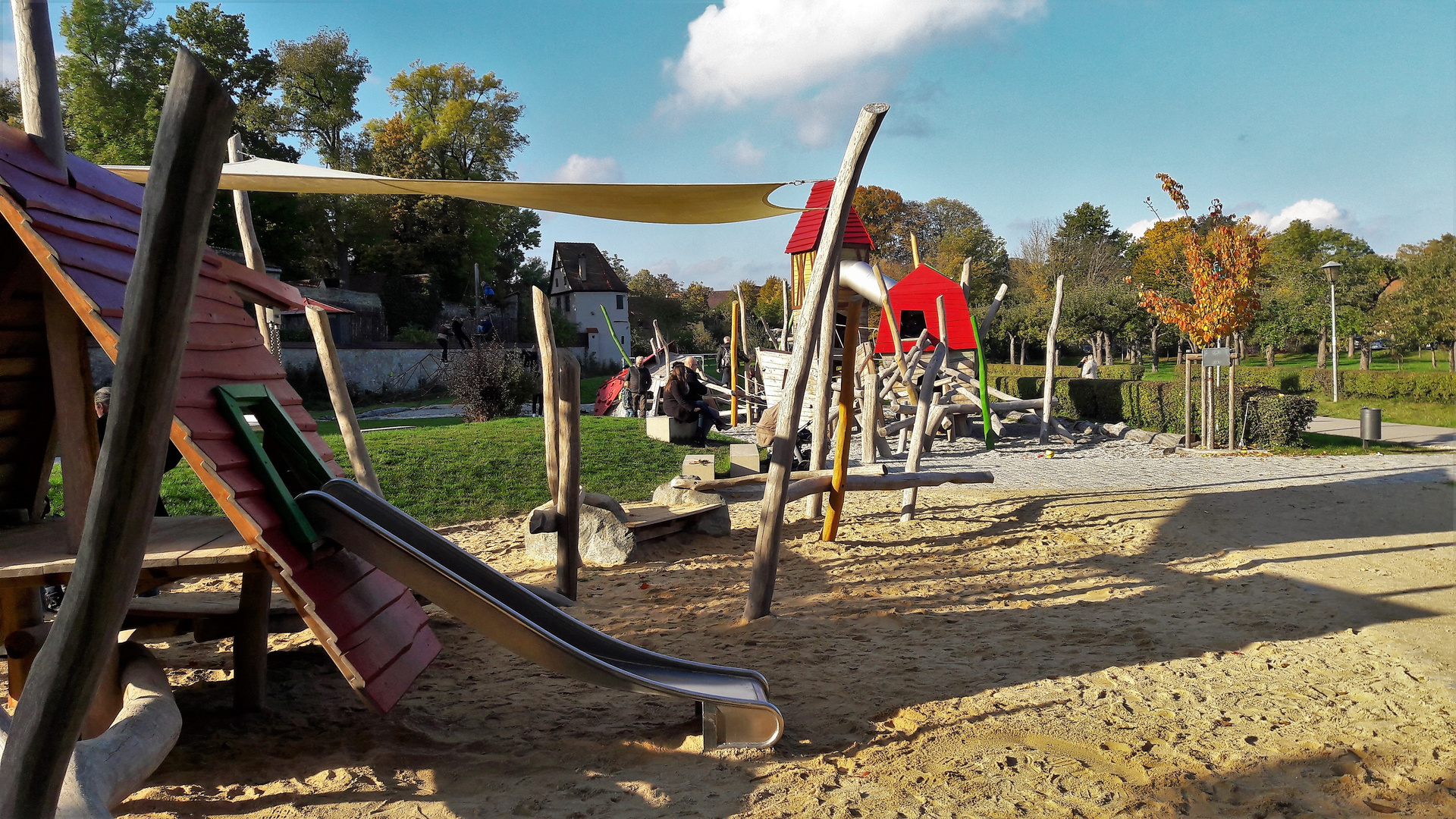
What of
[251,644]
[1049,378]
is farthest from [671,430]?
[251,644]

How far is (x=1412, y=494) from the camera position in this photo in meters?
8.67

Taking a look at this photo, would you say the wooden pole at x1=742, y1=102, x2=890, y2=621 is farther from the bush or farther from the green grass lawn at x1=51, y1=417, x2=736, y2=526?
the bush

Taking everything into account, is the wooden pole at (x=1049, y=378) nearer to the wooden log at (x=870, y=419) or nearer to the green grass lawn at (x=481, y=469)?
the wooden log at (x=870, y=419)

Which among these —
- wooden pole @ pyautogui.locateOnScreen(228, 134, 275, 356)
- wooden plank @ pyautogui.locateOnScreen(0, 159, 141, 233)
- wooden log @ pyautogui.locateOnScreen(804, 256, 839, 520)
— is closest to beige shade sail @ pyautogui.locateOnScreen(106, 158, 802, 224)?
wooden pole @ pyautogui.locateOnScreen(228, 134, 275, 356)

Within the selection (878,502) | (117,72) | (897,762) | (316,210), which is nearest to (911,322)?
(878,502)

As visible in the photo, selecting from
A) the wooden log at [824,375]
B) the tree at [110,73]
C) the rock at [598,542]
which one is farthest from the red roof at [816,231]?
the tree at [110,73]

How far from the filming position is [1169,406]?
16984 millimetres

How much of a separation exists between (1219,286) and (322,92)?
137 ft

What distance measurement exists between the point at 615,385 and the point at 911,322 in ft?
26.5

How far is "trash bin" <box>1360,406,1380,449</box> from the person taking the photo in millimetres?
13766

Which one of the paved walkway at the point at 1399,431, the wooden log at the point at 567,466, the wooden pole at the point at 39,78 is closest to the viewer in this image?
the wooden pole at the point at 39,78

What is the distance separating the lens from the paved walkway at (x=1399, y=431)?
47.0 ft

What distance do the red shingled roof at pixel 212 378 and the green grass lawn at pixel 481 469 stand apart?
16.1 feet

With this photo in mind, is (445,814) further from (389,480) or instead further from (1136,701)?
(389,480)
